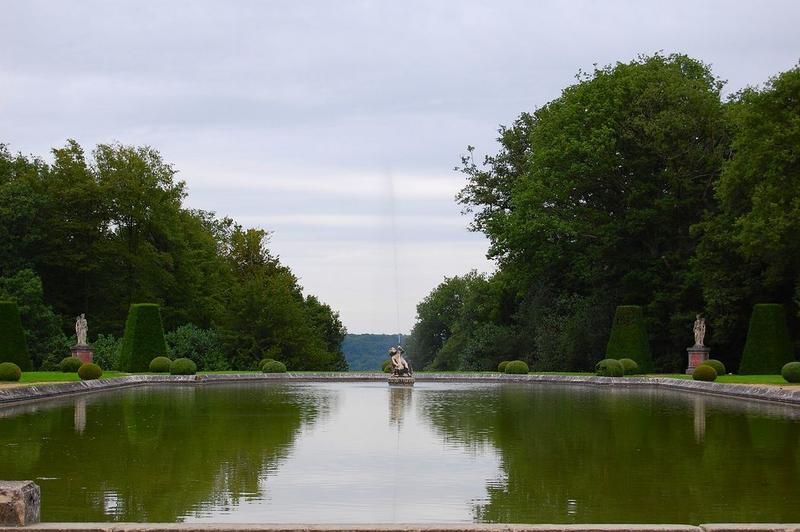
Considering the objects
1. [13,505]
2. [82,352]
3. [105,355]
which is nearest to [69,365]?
[82,352]

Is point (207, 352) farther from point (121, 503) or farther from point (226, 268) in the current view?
point (121, 503)

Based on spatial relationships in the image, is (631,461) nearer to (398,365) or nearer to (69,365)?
(398,365)

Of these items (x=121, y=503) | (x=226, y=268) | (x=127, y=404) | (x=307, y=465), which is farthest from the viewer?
(x=226, y=268)

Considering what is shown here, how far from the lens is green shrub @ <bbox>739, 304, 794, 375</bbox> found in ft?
135

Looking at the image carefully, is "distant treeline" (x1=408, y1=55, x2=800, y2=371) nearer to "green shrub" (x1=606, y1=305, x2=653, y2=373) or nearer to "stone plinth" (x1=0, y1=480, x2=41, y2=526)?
"green shrub" (x1=606, y1=305, x2=653, y2=373)

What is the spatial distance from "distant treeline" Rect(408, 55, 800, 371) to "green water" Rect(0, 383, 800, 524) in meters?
18.9

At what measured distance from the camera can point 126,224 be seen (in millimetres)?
61531

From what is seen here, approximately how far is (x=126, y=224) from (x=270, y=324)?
13.0m

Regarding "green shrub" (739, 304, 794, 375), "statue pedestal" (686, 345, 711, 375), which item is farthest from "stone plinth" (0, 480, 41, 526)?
"statue pedestal" (686, 345, 711, 375)

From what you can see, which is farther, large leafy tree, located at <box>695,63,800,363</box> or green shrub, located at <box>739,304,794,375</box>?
green shrub, located at <box>739,304,794,375</box>

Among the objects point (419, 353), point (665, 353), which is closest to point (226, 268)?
point (665, 353)

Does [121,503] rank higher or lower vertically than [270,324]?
lower

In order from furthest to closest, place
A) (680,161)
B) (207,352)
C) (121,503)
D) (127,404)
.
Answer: (207,352), (680,161), (127,404), (121,503)

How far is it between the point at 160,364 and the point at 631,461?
1262 inches
